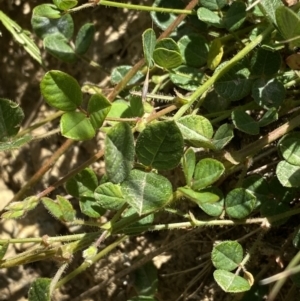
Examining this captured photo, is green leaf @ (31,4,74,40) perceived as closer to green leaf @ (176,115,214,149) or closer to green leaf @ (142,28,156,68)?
green leaf @ (142,28,156,68)

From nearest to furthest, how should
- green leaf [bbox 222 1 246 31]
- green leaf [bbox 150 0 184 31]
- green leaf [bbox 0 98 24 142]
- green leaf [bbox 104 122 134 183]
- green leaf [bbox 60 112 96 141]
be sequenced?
1. green leaf [bbox 104 122 134 183]
2. green leaf [bbox 60 112 96 141]
3. green leaf [bbox 0 98 24 142]
4. green leaf [bbox 222 1 246 31]
5. green leaf [bbox 150 0 184 31]

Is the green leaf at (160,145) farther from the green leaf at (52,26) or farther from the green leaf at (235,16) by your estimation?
the green leaf at (52,26)

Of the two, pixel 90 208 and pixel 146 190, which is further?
pixel 90 208

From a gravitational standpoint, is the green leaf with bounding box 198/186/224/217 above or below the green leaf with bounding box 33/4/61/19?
below

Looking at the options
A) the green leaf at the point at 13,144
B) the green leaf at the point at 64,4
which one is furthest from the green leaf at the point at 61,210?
the green leaf at the point at 64,4

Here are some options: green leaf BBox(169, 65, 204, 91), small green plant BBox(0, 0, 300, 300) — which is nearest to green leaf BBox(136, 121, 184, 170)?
small green plant BBox(0, 0, 300, 300)

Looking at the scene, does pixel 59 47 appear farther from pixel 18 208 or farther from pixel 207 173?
pixel 207 173

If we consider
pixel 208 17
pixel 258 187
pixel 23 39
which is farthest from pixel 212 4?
pixel 23 39

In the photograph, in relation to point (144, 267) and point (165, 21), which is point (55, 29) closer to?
point (165, 21)
